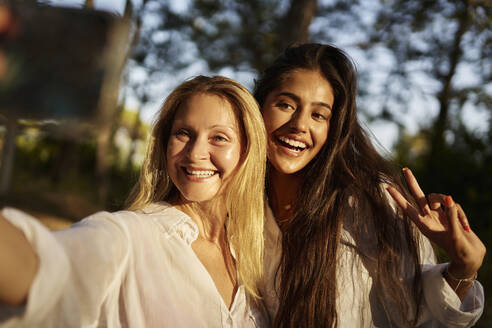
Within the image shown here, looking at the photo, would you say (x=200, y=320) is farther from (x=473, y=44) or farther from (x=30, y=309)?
(x=473, y=44)

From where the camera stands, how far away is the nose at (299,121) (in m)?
2.40

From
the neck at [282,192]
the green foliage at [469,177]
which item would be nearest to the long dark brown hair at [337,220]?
the neck at [282,192]

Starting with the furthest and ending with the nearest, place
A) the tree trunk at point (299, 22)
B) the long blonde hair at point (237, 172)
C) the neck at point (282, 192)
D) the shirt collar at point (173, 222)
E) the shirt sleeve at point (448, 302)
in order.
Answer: the tree trunk at point (299, 22) < the neck at point (282, 192) < the shirt sleeve at point (448, 302) < the long blonde hair at point (237, 172) < the shirt collar at point (173, 222)

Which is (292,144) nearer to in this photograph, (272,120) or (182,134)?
(272,120)

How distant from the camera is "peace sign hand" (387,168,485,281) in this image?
1996 mm

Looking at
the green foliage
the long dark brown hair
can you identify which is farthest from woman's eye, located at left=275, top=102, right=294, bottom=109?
the green foliage

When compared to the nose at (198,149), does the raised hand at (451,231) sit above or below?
below

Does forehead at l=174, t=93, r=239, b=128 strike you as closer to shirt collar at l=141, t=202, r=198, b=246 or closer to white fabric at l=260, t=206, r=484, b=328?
shirt collar at l=141, t=202, r=198, b=246

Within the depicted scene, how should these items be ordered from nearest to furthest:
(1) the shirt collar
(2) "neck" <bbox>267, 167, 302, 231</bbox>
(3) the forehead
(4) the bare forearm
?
1. (4) the bare forearm
2. (1) the shirt collar
3. (3) the forehead
4. (2) "neck" <bbox>267, 167, 302, 231</bbox>

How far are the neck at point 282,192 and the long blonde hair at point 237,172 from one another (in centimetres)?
53

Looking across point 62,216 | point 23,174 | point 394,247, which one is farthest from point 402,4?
point 23,174

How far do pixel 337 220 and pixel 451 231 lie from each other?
23.3 inches

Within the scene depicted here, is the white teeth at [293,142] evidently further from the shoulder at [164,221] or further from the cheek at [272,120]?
the shoulder at [164,221]

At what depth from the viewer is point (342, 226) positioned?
2393mm
